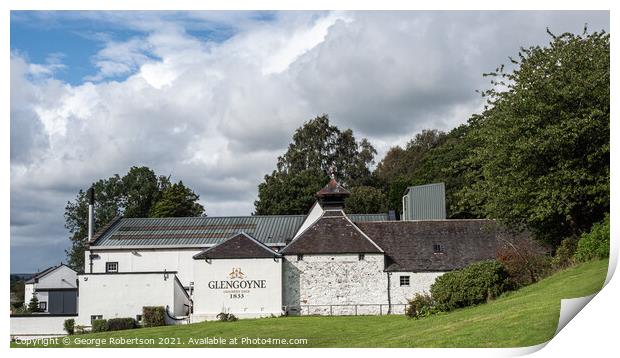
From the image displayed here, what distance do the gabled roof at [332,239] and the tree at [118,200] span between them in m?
6.69

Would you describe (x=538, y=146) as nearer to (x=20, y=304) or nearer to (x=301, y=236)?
(x=301, y=236)

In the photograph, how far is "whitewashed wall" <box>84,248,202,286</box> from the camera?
136 ft

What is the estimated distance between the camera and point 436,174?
178 feet

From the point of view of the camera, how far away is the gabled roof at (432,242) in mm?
36500

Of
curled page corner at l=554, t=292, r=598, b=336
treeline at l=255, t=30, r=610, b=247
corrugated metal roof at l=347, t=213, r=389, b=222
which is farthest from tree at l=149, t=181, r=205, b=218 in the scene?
curled page corner at l=554, t=292, r=598, b=336

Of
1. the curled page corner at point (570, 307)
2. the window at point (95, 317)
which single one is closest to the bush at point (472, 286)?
the curled page corner at point (570, 307)

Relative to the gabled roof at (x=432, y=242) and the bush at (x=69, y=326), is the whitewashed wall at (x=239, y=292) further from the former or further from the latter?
the gabled roof at (x=432, y=242)

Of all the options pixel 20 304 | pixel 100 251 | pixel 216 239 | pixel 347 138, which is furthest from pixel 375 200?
pixel 20 304

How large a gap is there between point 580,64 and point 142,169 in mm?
19308

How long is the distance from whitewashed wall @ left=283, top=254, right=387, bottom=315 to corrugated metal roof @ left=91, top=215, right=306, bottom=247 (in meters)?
5.07

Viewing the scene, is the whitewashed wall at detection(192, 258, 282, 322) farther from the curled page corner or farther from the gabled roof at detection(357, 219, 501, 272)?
the curled page corner

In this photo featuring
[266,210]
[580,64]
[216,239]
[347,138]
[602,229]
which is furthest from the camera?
[347,138]

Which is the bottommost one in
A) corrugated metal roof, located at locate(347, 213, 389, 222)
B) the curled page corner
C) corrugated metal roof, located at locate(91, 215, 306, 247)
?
the curled page corner

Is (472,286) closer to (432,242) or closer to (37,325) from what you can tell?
(432,242)
